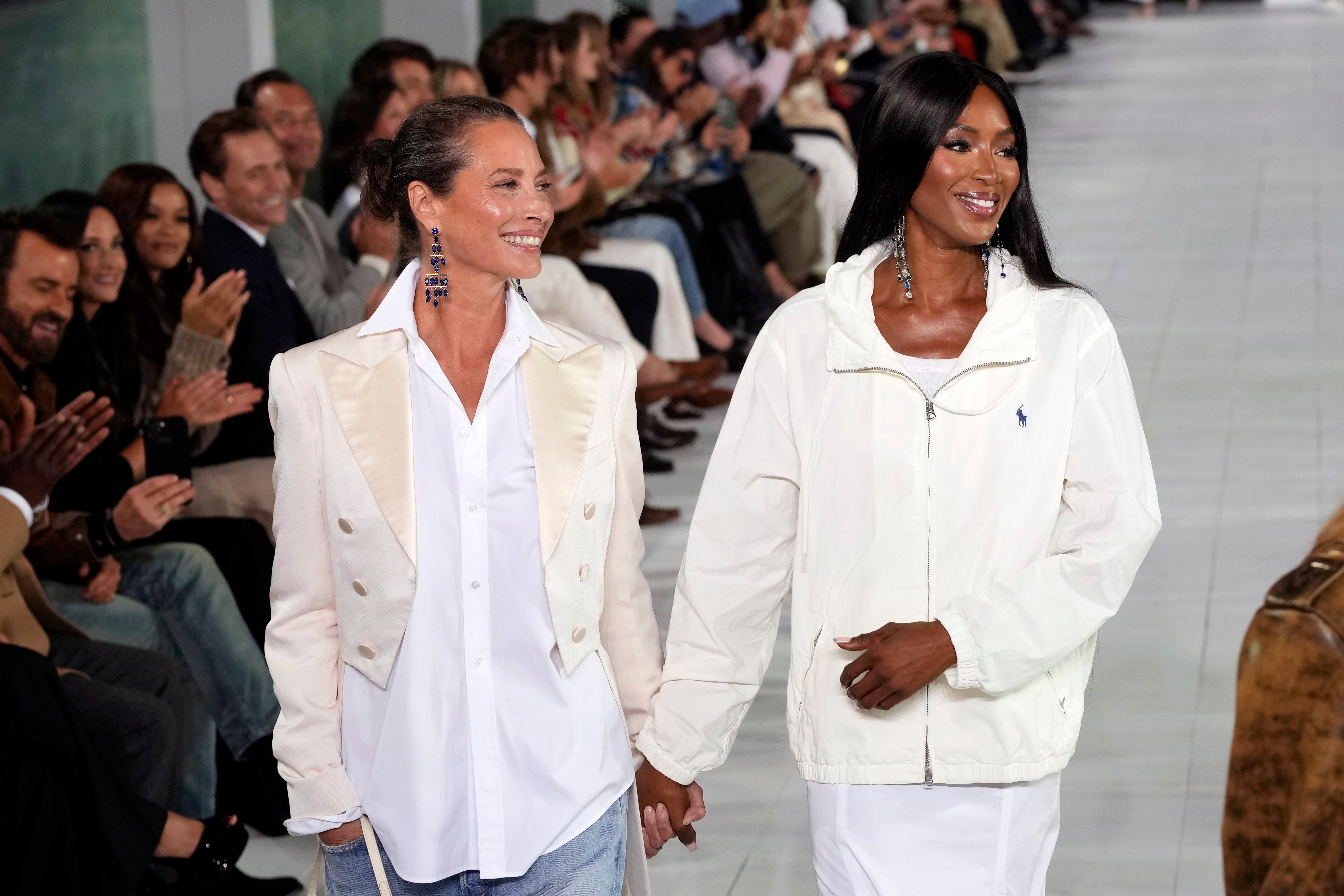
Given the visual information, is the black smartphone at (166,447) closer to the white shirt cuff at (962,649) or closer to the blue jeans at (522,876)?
the blue jeans at (522,876)

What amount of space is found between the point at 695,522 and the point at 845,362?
280 millimetres

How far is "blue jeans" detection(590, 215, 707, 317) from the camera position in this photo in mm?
6938

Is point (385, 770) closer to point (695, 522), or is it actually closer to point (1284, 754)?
point (695, 522)

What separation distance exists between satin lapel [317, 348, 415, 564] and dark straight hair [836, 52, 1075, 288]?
60 centimetres

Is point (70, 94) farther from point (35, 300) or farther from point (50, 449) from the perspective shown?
point (50, 449)

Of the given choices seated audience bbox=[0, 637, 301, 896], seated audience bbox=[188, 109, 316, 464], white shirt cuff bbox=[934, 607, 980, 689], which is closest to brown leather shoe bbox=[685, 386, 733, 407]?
seated audience bbox=[188, 109, 316, 464]

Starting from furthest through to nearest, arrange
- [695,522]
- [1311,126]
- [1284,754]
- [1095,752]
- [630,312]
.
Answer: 1. [1311,126]
2. [630,312]
3. [1095,752]
4. [695,522]
5. [1284,754]

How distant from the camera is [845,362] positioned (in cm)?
207

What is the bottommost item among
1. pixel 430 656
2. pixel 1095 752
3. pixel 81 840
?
pixel 1095 752

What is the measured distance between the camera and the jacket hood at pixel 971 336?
2.03 meters

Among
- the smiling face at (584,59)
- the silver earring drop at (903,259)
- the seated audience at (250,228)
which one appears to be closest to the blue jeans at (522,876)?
the silver earring drop at (903,259)

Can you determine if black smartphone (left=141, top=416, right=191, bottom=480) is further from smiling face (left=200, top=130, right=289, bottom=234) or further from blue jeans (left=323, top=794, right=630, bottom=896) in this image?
blue jeans (left=323, top=794, right=630, bottom=896)

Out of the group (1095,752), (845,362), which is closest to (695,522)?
(845,362)

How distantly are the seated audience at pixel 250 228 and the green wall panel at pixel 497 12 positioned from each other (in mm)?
3589
